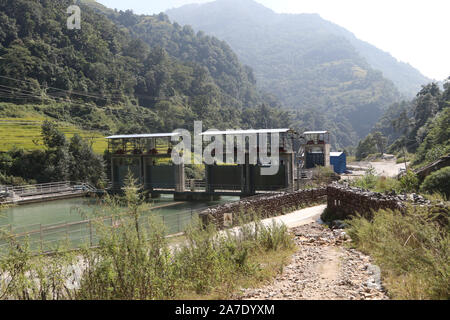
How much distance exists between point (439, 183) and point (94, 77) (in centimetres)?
6443

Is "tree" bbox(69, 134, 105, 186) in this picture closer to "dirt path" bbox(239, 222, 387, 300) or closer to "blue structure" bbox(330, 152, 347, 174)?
"blue structure" bbox(330, 152, 347, 174)

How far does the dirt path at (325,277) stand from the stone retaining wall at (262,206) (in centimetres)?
237

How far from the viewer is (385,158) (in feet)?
197

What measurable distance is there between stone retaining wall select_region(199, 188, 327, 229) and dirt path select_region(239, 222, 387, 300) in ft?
7.77

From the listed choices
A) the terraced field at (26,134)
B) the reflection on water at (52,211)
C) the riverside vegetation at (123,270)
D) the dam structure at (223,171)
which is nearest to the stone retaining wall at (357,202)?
the riverside vegetation at (123,270)

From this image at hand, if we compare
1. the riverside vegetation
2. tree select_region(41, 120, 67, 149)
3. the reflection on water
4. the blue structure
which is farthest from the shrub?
tree select_region(41, 120, 67, 149)

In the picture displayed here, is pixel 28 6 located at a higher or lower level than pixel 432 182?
higher

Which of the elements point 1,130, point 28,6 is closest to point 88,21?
point 28,6

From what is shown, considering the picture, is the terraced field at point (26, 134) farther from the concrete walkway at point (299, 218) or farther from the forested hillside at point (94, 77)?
the concrete walkway at point (299, 218)

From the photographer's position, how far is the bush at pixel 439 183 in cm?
1376

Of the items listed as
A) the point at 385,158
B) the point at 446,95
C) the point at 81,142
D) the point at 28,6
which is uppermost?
the point at 28,6

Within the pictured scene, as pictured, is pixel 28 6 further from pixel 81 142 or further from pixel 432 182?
pixel 432 182

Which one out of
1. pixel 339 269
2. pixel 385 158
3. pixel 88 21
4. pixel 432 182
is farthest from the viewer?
pixel 88 21
